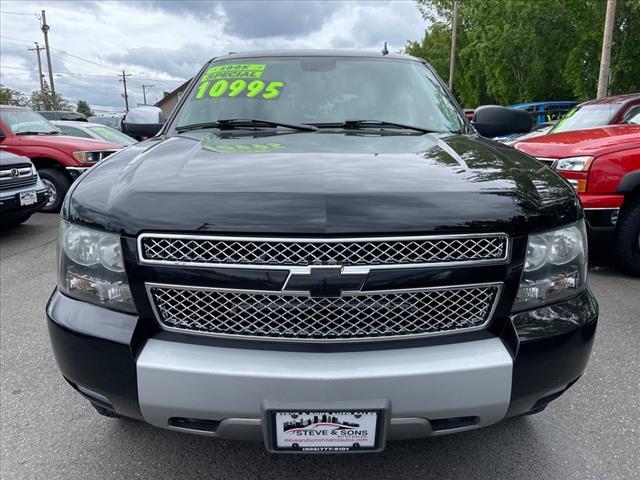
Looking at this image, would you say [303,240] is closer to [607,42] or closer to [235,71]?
[235,71]

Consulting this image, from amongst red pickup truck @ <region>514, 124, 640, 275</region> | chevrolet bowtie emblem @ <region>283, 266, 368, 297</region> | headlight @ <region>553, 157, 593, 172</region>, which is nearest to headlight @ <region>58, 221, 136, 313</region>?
chevrolet bowtie emblem @ <region>283, 266, 368, 297</region>

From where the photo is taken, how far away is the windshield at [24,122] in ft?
26.9

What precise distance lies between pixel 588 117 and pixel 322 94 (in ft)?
17.7

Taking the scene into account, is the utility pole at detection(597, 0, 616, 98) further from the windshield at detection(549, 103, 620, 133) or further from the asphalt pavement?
the asphalt pavement

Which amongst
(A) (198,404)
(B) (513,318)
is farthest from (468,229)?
(A) (198,404)

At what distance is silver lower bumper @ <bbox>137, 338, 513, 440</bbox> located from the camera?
1.50 metres

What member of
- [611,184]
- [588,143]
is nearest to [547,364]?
[611,184]

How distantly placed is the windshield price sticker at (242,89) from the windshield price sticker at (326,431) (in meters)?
1.80

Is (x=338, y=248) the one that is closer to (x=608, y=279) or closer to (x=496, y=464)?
(x=496, y=464)

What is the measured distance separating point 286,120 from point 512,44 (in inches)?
936

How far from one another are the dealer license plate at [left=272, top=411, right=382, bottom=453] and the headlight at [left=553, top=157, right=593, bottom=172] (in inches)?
147

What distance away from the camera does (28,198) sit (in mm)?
6277

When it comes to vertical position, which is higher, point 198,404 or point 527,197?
point 527,197

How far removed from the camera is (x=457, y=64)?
34312mm
